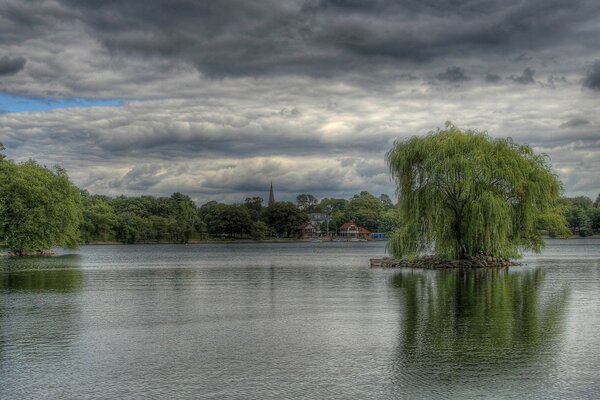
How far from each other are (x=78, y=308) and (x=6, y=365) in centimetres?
1228

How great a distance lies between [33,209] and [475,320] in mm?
79418

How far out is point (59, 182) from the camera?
9781 cm

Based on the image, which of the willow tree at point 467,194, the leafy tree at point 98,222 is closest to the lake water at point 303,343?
the willow tree at point 467,194

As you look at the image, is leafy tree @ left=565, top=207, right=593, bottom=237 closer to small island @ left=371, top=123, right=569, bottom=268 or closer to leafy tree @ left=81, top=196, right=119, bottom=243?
leafy tree @ left=81, top=196, right=119, bottom=243

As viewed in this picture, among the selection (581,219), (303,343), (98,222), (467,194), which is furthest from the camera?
(581,219)

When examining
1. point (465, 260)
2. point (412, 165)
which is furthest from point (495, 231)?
point (412, 165)

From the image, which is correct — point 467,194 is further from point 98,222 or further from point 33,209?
point 98,222

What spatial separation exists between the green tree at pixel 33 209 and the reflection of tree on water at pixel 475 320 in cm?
6547

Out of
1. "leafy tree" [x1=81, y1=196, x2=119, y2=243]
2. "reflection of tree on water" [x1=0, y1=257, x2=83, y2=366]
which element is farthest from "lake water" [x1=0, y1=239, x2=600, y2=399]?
"leafy tree" [x1=81, y1=196, x2=119, y2=243]

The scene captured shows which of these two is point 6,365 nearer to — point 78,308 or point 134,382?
point 134,382

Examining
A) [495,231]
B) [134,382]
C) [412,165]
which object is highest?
[412,165]

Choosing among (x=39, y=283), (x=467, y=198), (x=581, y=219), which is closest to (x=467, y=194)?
(x=467, y=198)

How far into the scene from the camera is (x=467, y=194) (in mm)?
54125

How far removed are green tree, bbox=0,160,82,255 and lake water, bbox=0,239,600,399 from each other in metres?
58.8
